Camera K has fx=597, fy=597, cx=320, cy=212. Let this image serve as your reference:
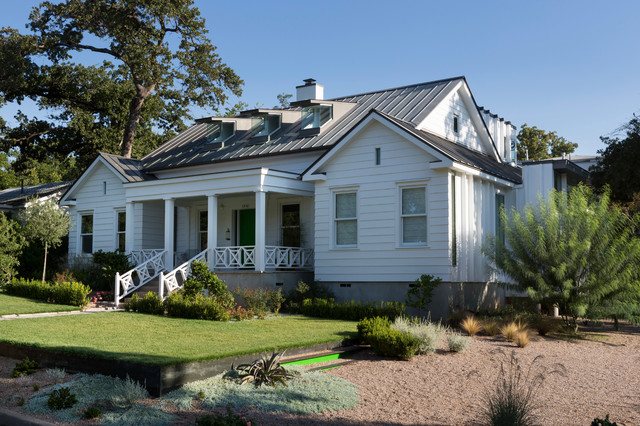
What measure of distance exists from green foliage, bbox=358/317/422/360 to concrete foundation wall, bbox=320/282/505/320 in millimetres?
4261

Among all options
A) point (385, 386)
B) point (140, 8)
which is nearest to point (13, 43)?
point (140, 8)

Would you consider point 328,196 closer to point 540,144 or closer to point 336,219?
point 336,219

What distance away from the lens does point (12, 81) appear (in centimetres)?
2912

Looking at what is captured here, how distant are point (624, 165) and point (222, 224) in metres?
13.7

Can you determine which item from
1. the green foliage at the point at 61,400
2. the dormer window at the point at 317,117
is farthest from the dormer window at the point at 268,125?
the green foliage at the point at 61,400

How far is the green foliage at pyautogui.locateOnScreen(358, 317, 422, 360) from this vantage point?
10414 millimetres

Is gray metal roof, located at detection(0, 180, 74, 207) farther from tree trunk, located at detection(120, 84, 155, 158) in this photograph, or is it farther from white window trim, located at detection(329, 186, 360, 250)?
white window trim, located at detection(329, 186, 360, 250)

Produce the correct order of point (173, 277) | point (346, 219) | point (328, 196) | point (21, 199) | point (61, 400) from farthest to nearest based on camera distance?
point (21, 199) → point (328, 196) → point (346, 219) → point (173, 277) → point (61, 400)

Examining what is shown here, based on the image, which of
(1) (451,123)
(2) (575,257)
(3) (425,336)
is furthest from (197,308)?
(1) (451,123)

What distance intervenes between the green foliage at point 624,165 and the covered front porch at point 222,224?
31.2ft

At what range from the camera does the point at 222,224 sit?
2242 cm

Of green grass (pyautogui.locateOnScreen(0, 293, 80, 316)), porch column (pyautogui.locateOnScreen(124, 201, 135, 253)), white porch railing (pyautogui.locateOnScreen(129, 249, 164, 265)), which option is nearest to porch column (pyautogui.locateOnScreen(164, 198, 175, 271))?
white porch railing (pyautogui.locateOnScreen(129, 249, 164, 265))

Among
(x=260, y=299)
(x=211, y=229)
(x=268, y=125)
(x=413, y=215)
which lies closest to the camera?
(x=260, y=299)

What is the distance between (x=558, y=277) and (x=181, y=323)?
28.1 feet
